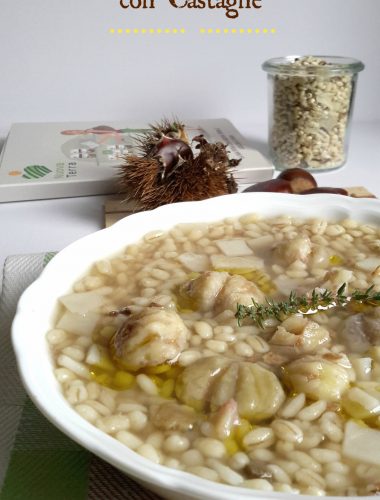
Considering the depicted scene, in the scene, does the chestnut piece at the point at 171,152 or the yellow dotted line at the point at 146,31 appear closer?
the chestnut piece at the point at 171,152

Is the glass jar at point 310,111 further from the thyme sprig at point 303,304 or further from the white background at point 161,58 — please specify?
the thyme sprig at point 303,304

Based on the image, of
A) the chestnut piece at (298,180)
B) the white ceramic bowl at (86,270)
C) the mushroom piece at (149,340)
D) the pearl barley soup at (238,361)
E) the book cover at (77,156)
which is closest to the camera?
the white ceramic bowl at (86,270)

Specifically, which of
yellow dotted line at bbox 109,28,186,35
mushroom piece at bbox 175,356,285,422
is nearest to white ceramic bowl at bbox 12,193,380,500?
mushroom piece at bbox 175,356,285,422

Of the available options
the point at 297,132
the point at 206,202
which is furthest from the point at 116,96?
the point at 206,202

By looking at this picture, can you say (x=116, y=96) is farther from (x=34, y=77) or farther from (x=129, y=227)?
(x=129, y=227)

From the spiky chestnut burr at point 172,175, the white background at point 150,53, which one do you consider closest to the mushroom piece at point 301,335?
the spiky chestnut burr at point 172,175

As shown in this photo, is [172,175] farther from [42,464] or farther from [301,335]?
[42,464]

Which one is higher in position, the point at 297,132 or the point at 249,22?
the point at 249,22

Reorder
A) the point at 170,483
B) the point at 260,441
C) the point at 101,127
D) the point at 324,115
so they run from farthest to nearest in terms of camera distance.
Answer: the point at 101,127 → the point at 324,115 → the point at 260,441 → the point at 170,483
